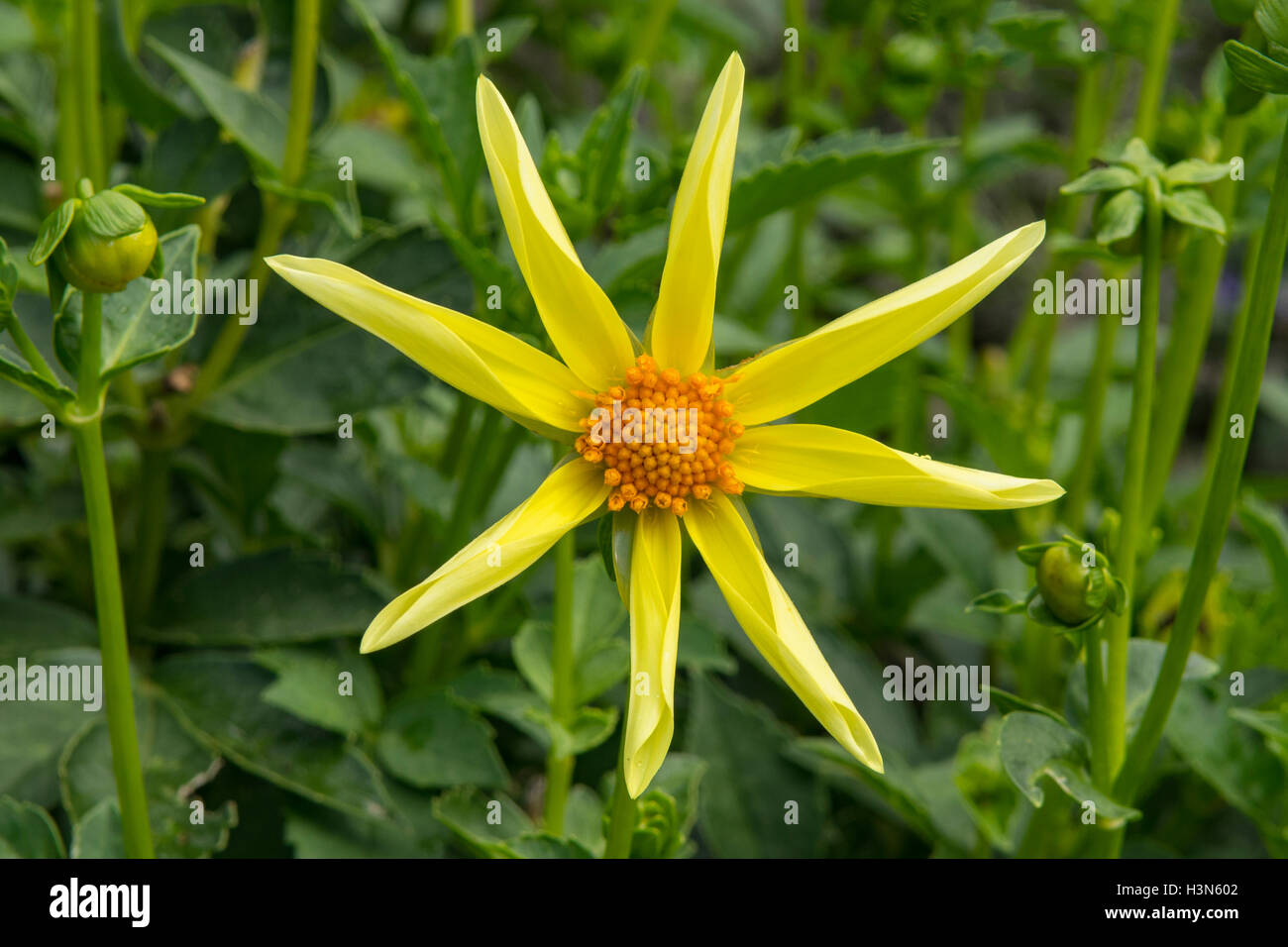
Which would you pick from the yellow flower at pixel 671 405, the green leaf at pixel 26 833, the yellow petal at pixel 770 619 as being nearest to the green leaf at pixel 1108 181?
the yellow flower at pixel 671 405

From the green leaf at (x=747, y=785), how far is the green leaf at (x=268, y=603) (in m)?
0.39

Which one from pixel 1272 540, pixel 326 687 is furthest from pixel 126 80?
pixel 1272 540

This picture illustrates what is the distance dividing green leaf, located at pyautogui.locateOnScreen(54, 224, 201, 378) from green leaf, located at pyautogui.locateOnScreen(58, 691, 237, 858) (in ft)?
1.34

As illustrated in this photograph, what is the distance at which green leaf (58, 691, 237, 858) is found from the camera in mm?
1132

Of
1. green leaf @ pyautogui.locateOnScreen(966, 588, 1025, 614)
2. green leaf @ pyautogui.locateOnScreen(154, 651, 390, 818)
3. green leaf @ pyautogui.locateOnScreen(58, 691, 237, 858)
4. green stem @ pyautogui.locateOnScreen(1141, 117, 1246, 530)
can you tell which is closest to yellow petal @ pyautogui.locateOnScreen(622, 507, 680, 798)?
green leaf @ pyautogui.locateOnScreen(966, 588, 1025, 614)

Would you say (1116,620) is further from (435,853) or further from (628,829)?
(435,853)

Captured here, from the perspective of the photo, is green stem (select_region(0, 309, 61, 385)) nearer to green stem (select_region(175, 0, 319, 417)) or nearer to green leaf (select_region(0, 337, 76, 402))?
green leaf (select_region(0, 337, 76, 402))

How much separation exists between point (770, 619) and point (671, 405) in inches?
6.8

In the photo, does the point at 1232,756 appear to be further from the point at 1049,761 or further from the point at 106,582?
the point at 106,582

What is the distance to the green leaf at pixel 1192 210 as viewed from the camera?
0.89 m

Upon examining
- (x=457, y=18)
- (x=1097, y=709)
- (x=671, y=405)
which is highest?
(x=457, y=18)

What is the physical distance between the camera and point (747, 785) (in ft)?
4.48

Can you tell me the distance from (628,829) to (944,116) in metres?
2.38
